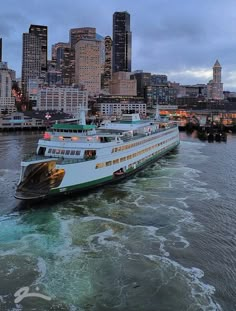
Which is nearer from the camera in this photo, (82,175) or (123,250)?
(123,250)

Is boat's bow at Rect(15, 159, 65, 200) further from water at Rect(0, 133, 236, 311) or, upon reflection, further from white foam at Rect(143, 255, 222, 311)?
white foam at Rect(143, 255, 222, 311)

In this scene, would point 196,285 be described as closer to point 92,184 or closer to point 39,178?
point 39,178

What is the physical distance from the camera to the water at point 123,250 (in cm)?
1596

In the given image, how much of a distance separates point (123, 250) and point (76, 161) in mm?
13017

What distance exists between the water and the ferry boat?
1223 millimetres

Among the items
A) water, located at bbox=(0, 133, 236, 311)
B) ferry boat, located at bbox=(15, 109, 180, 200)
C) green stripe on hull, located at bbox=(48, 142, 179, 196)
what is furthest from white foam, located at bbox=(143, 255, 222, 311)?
ferry boat, located at bbox=(15, 109, 180, 200)

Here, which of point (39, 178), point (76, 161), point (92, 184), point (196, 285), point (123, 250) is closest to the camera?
point (196, 285)

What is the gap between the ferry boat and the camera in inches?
1189

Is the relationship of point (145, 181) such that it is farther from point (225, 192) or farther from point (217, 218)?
point (217, 218)

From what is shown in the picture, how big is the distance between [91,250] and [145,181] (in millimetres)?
19342

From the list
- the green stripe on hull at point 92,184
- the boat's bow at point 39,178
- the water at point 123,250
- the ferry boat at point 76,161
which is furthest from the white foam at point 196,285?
the ferry boat at point 76,161

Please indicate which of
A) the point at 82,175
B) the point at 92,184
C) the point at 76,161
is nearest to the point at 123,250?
the point at 82,175

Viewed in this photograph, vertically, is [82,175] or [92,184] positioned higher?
[82,175]

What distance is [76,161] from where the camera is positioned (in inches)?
1264
